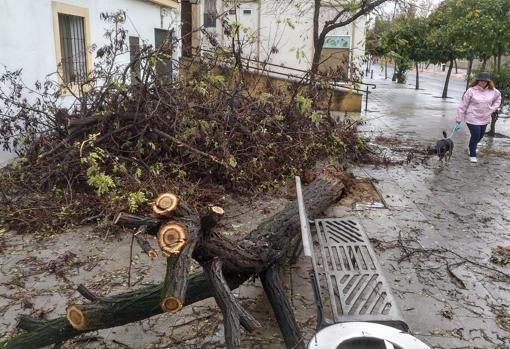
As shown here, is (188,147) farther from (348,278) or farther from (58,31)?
(58,31)

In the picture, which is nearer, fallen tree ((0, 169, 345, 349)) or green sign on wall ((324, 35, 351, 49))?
fallen tree ((0, 169, 345, 349))

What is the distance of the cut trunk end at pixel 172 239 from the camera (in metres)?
2.12

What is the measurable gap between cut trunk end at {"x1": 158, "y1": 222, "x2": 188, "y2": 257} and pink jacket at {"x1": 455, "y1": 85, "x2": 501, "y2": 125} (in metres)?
7.19

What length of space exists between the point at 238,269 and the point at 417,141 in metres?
7.94

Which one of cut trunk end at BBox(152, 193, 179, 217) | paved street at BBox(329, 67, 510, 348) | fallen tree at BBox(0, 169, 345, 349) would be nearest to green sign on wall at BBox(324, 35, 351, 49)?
paved street at BBox(329, 67, 510, 348)

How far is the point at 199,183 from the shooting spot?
549cm

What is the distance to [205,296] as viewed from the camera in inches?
112

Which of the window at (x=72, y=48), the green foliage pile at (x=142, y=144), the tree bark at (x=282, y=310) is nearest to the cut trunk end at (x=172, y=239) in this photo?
the tree bark at (x=282, y=310)

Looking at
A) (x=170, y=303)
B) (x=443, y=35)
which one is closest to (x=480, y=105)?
(x=443, y=35)

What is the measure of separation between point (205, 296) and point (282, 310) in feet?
1.61

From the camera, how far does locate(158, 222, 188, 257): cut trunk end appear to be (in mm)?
2123

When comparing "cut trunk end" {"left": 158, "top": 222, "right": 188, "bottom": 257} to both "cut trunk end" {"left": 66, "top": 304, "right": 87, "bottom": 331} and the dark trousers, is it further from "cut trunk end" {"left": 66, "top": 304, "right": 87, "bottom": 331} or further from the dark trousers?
the dark trousers

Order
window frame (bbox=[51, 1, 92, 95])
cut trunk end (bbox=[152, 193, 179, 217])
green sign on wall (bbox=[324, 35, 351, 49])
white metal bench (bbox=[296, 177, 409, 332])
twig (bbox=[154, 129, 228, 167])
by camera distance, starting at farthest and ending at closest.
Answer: green sign on wall (bbox=[324, 35, 351, 49])
window frame (bbox=[51, 1, 92, 95])
twig (bbox=[154, 129, 228, 167])
white metal bench (bbox=[296, 177, 409, 332])
cut trunk end (bbox=[152, 193, 179, 217])

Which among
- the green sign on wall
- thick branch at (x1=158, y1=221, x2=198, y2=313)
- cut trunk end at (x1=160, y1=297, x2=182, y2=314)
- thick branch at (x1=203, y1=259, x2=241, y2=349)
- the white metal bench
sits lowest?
the white metal bench
